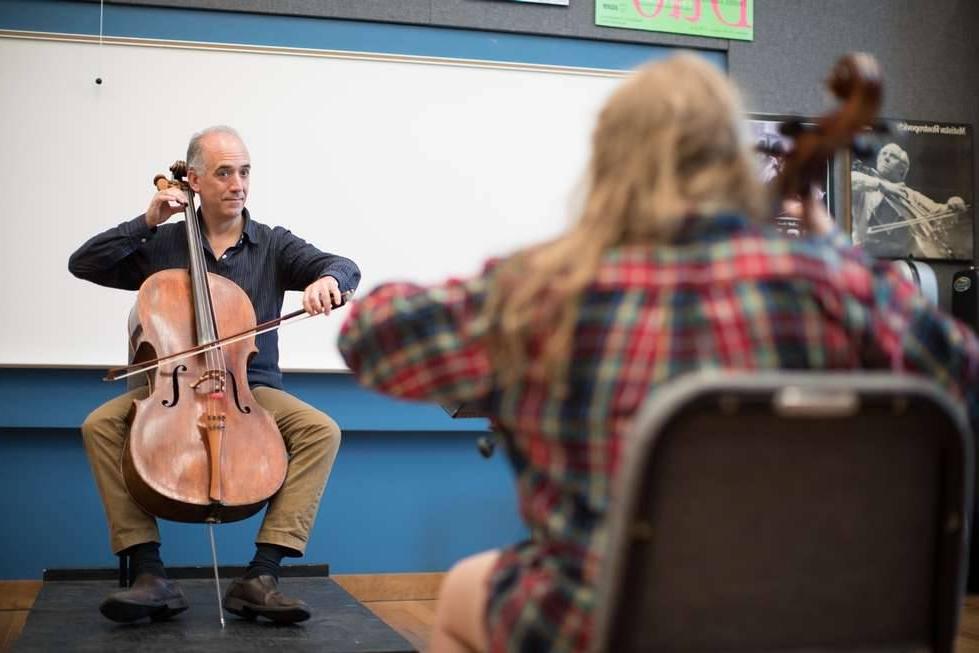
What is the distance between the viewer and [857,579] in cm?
104

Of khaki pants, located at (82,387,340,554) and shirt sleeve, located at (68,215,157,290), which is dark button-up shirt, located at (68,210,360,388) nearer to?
shirt sleeve, located at (68,215,157,290)

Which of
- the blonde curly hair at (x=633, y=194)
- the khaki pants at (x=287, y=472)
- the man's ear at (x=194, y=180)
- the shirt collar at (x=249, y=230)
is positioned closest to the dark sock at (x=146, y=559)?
the khaki pants at (x=287, y=472)

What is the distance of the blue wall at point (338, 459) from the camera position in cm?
357

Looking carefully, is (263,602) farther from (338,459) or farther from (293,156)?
(293,156)

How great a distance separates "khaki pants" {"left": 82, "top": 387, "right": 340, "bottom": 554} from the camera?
2.58m

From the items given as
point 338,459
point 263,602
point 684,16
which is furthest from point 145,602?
point 684,16

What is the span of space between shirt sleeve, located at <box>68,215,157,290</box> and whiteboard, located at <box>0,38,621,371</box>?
2.48 feet

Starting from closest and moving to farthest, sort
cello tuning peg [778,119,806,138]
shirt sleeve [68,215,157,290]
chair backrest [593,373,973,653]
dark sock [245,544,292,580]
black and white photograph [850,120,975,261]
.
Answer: chair backrest [593,373,973,653]
cello tuning peg [778,119,806,138]
dark sock [245,544,292,580]
shirt sleeve [68,215,157,290]
black and white photograph [850,120,975,261]

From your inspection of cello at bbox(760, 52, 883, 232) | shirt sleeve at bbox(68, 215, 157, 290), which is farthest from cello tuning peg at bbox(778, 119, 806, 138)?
shirt sleeve at bbox(68, 215, 157, 290)

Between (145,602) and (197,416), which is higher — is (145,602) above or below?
below

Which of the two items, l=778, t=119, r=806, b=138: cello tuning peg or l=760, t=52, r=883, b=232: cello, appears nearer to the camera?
l=760, t=52, r=883, b=232: cello

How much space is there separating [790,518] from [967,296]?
3.17 m

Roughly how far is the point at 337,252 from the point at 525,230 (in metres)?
0.65

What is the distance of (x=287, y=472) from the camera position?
8.75ft
